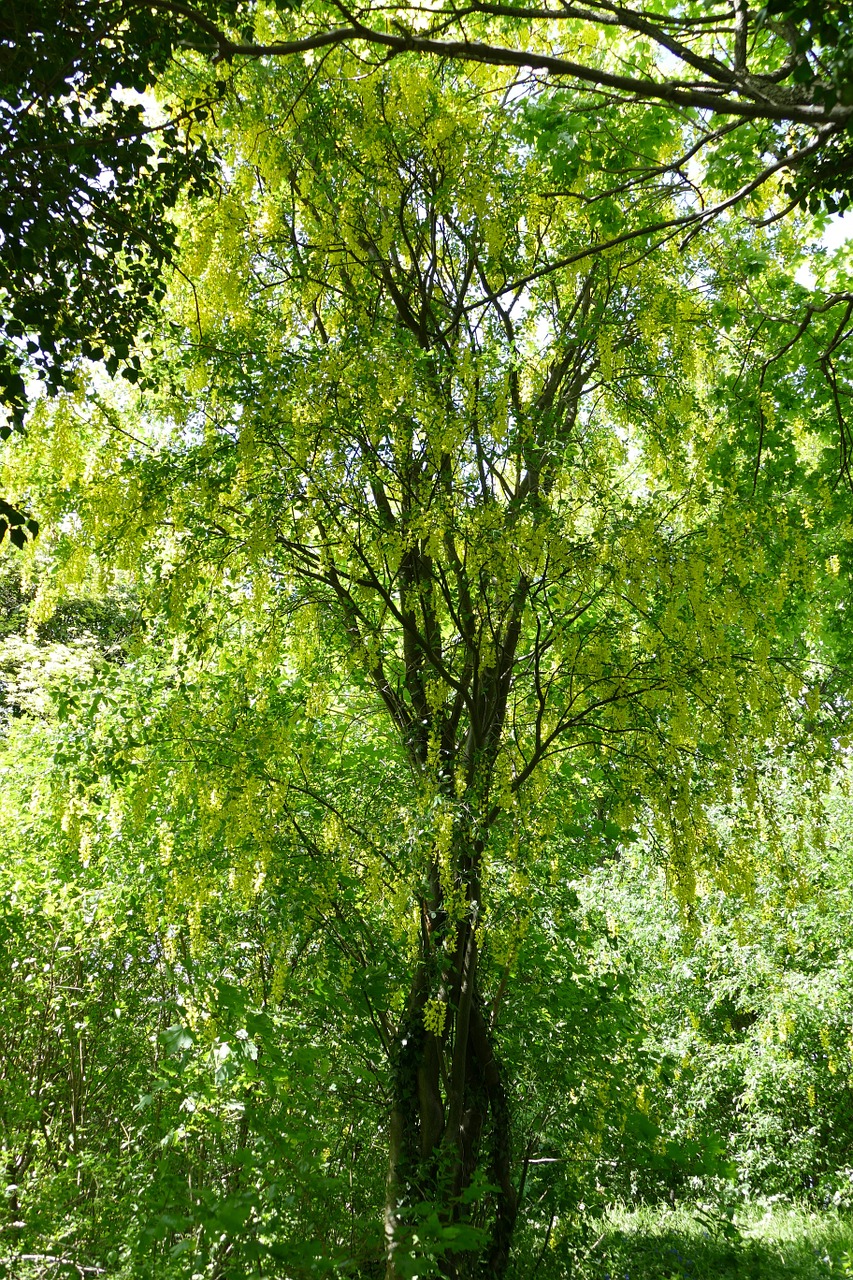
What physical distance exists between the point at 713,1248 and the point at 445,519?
540 cm

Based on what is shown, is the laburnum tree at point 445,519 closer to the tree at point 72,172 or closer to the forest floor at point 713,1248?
the tree at point 72,172

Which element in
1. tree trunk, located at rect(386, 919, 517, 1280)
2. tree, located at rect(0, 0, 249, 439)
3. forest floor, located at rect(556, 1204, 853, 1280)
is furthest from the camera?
forest floor, located at rect(556, 1204, 853, 1280)

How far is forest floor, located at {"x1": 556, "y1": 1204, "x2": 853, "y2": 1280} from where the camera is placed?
545 centimetres

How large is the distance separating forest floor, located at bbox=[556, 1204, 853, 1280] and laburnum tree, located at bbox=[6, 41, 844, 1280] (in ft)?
4.56

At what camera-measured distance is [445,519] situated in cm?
423

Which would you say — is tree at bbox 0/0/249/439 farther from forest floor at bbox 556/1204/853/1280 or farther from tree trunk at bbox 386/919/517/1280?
forest floor at bbox 556/1204/853/1280

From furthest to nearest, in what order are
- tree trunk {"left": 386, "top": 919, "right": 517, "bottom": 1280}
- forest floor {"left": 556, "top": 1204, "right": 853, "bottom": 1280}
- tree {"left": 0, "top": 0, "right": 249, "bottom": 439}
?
forest floor {"left": 556, "top": 1204, "right": 853, "bottom": 1280}
tree trunk {"left": 386, "top": 919, "right": 517, "bottom": 1280}
tree {"left": 0, "top": 0, "right": 249, "bottom": 439}

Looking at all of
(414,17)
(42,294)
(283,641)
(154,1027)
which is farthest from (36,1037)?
(414,17)

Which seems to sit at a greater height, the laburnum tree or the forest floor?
the laburnum tree

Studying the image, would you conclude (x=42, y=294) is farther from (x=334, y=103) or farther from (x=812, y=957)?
Result: (x=812, y=957)

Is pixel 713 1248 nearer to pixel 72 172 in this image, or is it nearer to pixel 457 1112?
pixel 457 1112

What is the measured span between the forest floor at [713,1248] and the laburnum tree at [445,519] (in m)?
1.39

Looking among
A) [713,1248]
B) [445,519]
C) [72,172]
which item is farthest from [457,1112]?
[72,172]

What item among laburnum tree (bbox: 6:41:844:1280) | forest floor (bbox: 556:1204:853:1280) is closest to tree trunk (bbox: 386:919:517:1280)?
laburnum tree (bbox: 6:41:844:1280)
